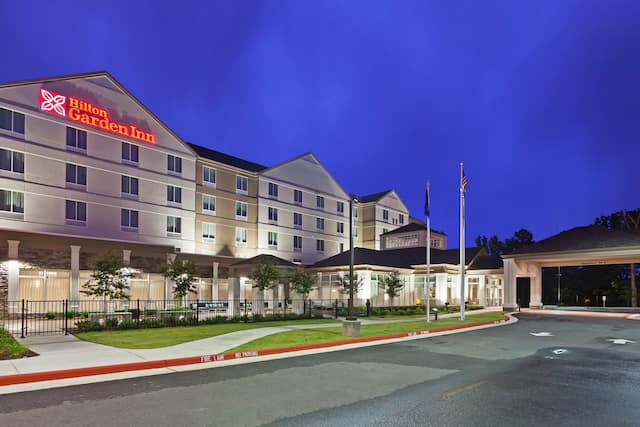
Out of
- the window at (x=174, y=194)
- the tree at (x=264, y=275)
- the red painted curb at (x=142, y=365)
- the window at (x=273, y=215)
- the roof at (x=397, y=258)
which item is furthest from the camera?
the window at (x=273, y=215)

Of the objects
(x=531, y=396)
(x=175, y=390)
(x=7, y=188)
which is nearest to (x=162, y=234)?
(x=7, y=188)

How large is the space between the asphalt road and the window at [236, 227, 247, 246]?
34176 mm

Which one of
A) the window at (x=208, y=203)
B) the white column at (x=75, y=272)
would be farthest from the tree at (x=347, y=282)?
the white column at (x=75, y=272)

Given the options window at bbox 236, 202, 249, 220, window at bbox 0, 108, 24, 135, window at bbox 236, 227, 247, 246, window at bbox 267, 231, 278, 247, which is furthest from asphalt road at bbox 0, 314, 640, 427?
window at bbox 267, 231, 278, 247

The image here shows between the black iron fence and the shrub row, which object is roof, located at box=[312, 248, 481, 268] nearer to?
the black iron fence

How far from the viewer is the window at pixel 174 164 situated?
136 feet

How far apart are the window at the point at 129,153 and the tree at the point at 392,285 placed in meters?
24.5

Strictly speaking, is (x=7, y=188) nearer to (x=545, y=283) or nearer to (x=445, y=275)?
(x=445, y=275)

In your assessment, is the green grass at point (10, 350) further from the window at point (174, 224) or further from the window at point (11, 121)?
the window at point (174, 224)

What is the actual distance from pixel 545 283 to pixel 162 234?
6009cm

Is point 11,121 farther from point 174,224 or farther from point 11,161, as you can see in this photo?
point 174,224

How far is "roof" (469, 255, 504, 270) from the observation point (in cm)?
4835

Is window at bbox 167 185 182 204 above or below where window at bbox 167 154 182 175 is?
below

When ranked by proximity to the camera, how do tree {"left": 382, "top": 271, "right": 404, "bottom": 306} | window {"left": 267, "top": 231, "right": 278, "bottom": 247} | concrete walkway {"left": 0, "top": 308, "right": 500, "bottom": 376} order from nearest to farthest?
concrete walkway {"left": 0, "top": 308, "right": 500, "bottom": 376}, tree {"left": 382, "top": 271, "right": 404, "bottom": 306}, window {"left": 267, "top": 231, "right": 278, "bottom": 247}
